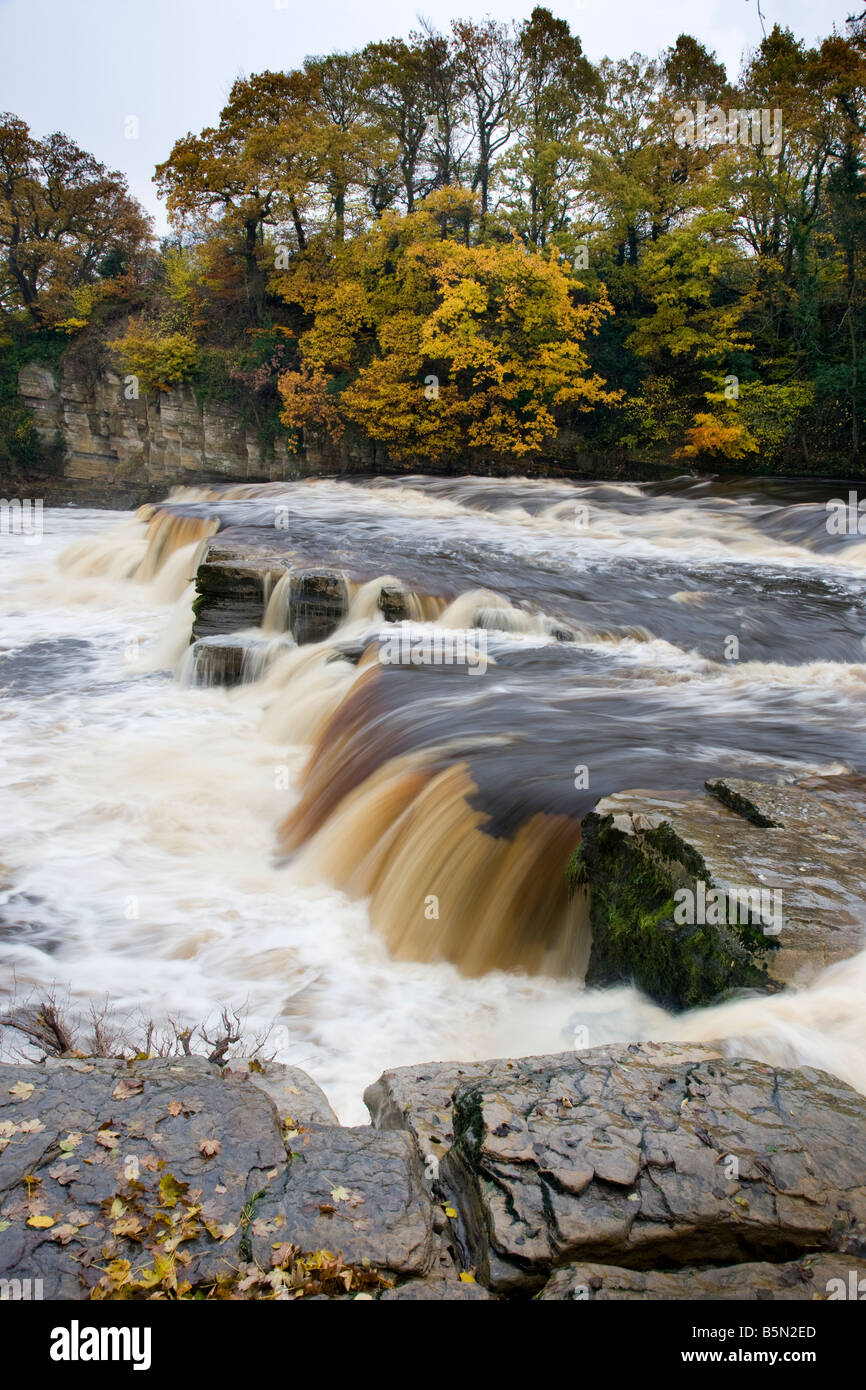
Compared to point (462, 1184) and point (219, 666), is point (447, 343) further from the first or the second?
point (462, 1184)

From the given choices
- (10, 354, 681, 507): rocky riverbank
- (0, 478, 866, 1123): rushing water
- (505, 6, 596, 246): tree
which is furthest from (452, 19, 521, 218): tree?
(0, 478, 866, 1123): rushing water

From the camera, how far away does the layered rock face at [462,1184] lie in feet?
7.27

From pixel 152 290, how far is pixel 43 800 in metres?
29.4

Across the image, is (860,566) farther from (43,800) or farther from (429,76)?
(429,76)

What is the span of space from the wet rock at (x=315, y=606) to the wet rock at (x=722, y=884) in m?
6.40

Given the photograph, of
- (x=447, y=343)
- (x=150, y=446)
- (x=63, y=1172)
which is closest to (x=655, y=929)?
(x=63, y=1172)

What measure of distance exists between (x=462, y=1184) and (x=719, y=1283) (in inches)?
28.2

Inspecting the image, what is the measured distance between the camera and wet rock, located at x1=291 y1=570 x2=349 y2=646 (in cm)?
1070

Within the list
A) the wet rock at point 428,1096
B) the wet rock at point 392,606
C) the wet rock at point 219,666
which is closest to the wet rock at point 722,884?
the wet rock at point 428,1096

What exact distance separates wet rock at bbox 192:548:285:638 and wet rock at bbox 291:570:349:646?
59cm

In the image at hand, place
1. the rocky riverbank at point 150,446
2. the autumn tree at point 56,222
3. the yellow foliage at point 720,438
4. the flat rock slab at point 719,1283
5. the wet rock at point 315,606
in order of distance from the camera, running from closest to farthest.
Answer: the flat rock slab at point 719,1283, the wet rock at point 315,606, the yellow foliage at point 720,438, the rocky riverbank at point 150,446, the autumn tree at point 56,222

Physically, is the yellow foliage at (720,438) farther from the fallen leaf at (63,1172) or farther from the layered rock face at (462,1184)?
the fallen leaf at (63,1172)

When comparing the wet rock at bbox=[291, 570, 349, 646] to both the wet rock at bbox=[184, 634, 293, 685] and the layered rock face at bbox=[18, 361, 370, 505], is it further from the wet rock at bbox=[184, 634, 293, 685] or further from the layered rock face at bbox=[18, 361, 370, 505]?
the layered rock face at bbox=[18, 361, 370, 505]

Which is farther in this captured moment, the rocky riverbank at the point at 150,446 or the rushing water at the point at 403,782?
the rocky riverbank at the point at 150,446
